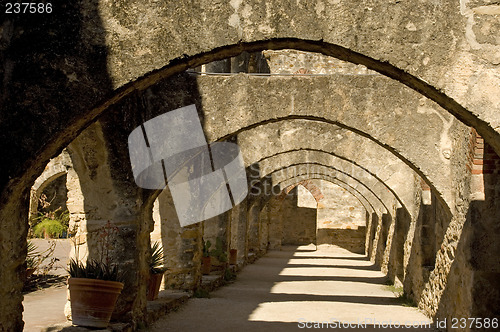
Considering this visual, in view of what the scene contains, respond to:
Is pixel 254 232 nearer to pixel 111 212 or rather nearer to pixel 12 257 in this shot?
pixel 111 212

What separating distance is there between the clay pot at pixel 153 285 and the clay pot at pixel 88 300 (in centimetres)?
215

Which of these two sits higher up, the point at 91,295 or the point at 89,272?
the point at 89,272

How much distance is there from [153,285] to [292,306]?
7.74 ft

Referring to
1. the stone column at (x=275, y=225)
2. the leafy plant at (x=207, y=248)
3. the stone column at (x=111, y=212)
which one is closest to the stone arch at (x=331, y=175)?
the leafy plant at (x=207, y=248)

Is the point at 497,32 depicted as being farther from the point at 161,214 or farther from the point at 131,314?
the point at 161,214

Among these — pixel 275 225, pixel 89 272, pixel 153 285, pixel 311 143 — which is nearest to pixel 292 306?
pixel 153 285

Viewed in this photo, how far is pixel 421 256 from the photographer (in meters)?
9.45

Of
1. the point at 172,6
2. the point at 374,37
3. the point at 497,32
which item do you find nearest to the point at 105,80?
the point at 172,6

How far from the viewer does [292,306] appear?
9031 mm

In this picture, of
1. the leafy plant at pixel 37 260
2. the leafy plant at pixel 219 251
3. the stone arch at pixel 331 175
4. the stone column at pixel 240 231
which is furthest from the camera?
the stone arch at pixel 331 175

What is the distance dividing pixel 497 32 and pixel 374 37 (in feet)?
2.30

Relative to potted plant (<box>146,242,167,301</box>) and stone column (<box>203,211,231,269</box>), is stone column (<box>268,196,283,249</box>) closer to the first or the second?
stone column (<box>203,211,231,269</box>)

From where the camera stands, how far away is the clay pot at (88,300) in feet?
17.1

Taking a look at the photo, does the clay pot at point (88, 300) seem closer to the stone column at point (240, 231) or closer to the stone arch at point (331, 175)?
the stone column at point (240, 231)
